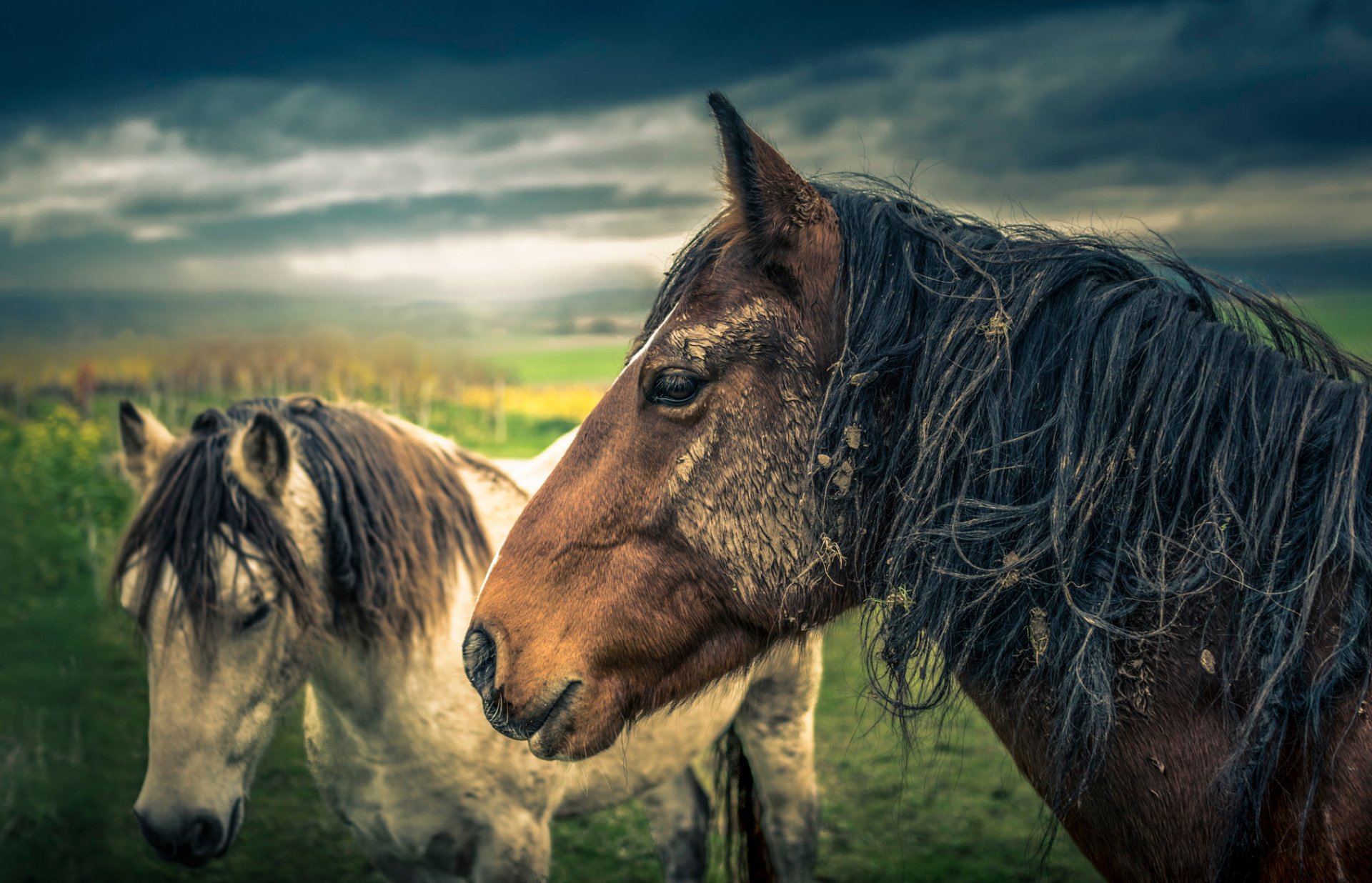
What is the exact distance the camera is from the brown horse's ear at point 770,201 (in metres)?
1.71

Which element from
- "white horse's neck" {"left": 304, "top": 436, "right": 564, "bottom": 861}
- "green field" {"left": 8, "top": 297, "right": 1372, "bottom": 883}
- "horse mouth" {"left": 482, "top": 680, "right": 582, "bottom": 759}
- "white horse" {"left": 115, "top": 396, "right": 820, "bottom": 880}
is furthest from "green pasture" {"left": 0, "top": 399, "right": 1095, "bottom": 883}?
"horse mouth" {"left": 482, "top": 680, "right": 582, "bottom": 759}

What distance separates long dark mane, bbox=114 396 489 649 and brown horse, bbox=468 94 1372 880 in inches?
56.3

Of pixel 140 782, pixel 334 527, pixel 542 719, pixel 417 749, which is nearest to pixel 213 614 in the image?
pixel 334 527

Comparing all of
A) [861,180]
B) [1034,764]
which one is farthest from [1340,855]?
[861,180]

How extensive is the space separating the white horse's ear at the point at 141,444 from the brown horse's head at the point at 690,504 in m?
2.12

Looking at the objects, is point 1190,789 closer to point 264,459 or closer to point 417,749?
point 417,749

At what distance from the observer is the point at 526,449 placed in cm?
913

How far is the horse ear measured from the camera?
2730mm

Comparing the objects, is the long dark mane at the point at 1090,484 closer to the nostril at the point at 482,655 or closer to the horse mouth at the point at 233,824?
the nostril at the point at 482,655

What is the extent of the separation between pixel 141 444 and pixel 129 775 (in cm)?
441

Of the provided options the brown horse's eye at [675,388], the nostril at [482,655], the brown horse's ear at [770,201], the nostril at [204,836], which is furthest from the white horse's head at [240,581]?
the brown horse's ear at [770,201]

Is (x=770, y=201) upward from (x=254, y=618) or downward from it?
upward

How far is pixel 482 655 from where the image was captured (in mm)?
1760

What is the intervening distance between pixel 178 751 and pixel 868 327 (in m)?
2.65
